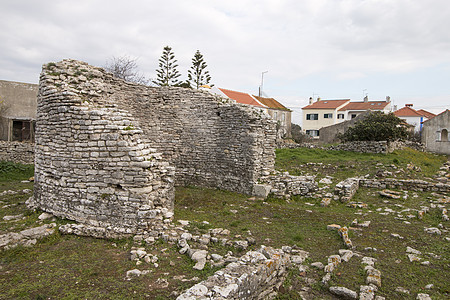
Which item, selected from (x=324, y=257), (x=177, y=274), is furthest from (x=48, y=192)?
(x=324, y=257)

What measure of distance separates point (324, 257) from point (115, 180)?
17.5ft

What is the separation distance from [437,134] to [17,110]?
127ft

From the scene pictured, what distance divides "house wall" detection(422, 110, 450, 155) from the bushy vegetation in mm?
9131

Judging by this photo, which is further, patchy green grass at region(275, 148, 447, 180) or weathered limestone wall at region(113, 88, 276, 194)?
patchy green grass at region(275, 148, 447, 180)

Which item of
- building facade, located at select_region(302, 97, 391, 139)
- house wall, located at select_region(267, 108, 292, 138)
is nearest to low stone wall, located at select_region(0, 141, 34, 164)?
house wall, located at select_region(267, 108, 292, 138)

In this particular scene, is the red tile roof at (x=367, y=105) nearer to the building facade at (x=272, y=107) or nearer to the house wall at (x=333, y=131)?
the building facade at (x=272, y=107)

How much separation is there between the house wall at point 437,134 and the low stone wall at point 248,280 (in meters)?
30.1

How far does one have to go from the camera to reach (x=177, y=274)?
5.26 meters

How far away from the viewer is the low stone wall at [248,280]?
3.97 m

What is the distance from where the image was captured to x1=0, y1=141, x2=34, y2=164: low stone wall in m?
17.9

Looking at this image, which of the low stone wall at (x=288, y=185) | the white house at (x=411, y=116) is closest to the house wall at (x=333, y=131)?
the white house at (x=411, y=116)

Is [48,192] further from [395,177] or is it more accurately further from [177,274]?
[395,177]

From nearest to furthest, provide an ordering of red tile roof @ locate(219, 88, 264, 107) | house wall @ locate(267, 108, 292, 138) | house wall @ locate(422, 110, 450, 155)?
1. house wall @ locate(422, 110, 450, 155)
2. red tile roof @ locate(219, 88, 264, 107)
3. house wall @ locate(267, 108, 292, 138)

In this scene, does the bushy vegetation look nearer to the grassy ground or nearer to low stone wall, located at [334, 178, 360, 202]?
the grassy ground
